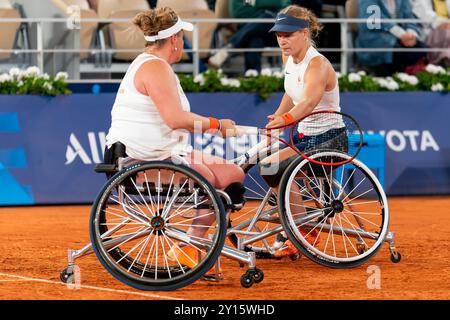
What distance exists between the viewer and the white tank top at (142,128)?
18.6 feet

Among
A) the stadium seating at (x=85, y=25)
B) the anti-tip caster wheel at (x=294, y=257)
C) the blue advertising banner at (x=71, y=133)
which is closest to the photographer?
the anti-tip caster wheel at (x=294, y=257)

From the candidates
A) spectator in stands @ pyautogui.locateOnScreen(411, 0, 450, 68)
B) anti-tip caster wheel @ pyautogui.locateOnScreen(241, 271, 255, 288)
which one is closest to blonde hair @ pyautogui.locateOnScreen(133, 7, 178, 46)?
anti-tip caster wheel @ pyautogui.locateOnScreen(241, 271, 255, 288)

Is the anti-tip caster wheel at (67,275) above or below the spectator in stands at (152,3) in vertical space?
below

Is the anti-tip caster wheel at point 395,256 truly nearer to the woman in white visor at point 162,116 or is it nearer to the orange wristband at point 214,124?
the woman in white visor at point 162,116

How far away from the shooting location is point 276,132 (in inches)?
245

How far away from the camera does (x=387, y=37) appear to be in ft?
36.3

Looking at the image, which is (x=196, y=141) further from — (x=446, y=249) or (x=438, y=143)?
(x=446, y=249)

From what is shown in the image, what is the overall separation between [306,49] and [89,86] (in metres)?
4.48

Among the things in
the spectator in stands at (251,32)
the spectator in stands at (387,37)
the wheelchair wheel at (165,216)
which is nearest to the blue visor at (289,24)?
the wheelchair wheel at (165,216)

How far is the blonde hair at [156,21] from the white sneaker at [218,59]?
17.1 feet

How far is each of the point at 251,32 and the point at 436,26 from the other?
2.17 metres

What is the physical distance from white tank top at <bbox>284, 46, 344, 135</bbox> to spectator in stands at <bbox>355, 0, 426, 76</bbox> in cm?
449

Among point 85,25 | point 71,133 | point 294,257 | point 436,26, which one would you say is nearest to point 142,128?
point 294,257

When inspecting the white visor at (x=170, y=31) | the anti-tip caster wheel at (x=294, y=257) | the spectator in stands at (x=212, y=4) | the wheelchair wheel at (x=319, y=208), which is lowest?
the anti-tip caster wheel at (x=294, y=257)
